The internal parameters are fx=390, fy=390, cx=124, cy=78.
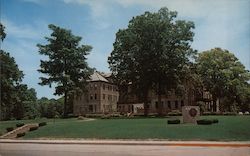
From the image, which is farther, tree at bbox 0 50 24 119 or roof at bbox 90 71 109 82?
Answer: roof at bbox 90 71 109 82

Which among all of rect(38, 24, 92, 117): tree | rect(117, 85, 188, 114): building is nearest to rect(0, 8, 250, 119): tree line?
rect(38, 24, 92, 117): tree

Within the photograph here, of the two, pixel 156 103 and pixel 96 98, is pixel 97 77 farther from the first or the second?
pixel 156 103

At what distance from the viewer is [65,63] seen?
63.5 meters

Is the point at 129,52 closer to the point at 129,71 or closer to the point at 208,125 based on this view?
the point at 129,71

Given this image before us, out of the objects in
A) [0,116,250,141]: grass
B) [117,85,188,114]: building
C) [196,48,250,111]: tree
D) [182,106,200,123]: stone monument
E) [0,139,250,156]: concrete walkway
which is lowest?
[0,139,250,156]: concrete walkway

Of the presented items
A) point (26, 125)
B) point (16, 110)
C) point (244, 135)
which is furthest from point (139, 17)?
point (16, 110)

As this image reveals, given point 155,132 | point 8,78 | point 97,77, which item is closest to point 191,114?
point 155,132

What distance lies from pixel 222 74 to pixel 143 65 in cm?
1826

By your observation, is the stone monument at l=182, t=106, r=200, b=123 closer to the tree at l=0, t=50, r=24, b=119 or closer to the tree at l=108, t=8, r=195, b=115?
the tree at l=108, t=8, r=195, b=115

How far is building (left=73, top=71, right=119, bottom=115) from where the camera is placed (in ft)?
280

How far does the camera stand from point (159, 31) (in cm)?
5350

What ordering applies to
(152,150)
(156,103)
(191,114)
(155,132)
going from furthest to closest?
1. (156,103)
2. (191,114)
3. (155,132)
4. (152,150)

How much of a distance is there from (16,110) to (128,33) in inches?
1545

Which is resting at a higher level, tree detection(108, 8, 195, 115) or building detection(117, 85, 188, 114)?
tree detection(108, 8, 195, 115)
